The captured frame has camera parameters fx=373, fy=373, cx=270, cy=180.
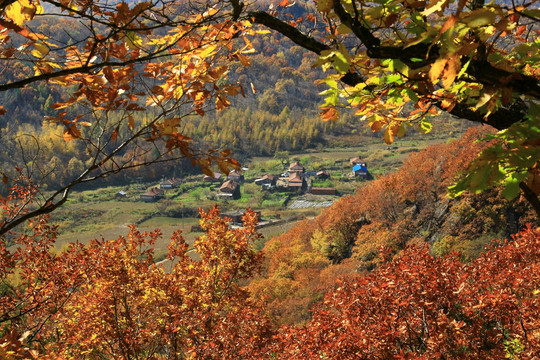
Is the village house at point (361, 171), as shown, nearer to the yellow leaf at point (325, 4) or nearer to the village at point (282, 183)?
the village at point (282, 183)

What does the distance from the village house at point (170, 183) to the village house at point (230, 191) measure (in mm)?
12760

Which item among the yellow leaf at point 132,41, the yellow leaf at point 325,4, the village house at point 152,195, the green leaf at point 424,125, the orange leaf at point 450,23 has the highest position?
the yellow leaf at point 132,41

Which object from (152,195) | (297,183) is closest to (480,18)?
(297,183)

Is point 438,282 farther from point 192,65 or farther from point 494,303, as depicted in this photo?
point 192,65

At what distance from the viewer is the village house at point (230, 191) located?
81.1 metres

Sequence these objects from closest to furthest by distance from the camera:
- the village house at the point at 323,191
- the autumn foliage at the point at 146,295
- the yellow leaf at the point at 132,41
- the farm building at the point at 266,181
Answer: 1. the yellow leaf at the point at 132,41
2. the autumn foliage at the point at 146,295
3. the village house at the point at 323,191
4. the farm building at the point at 266,181

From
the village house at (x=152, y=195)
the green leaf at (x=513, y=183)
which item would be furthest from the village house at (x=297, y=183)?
the green leaf at (x=513, y=183)

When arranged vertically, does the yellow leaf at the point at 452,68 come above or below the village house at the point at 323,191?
above

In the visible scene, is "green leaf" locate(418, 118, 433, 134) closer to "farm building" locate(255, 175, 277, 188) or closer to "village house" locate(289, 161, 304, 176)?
"farm building" locate(255, 175, 277, 188)

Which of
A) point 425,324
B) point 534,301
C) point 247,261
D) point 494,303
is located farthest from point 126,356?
point 534,301

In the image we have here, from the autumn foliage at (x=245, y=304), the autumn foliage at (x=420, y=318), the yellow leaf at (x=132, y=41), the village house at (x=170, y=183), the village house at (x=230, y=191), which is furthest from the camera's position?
the village house at (x=170, y=183)

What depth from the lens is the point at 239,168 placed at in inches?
64.9

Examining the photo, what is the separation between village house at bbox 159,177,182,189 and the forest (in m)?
72.9

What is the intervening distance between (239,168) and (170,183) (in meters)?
89.8
